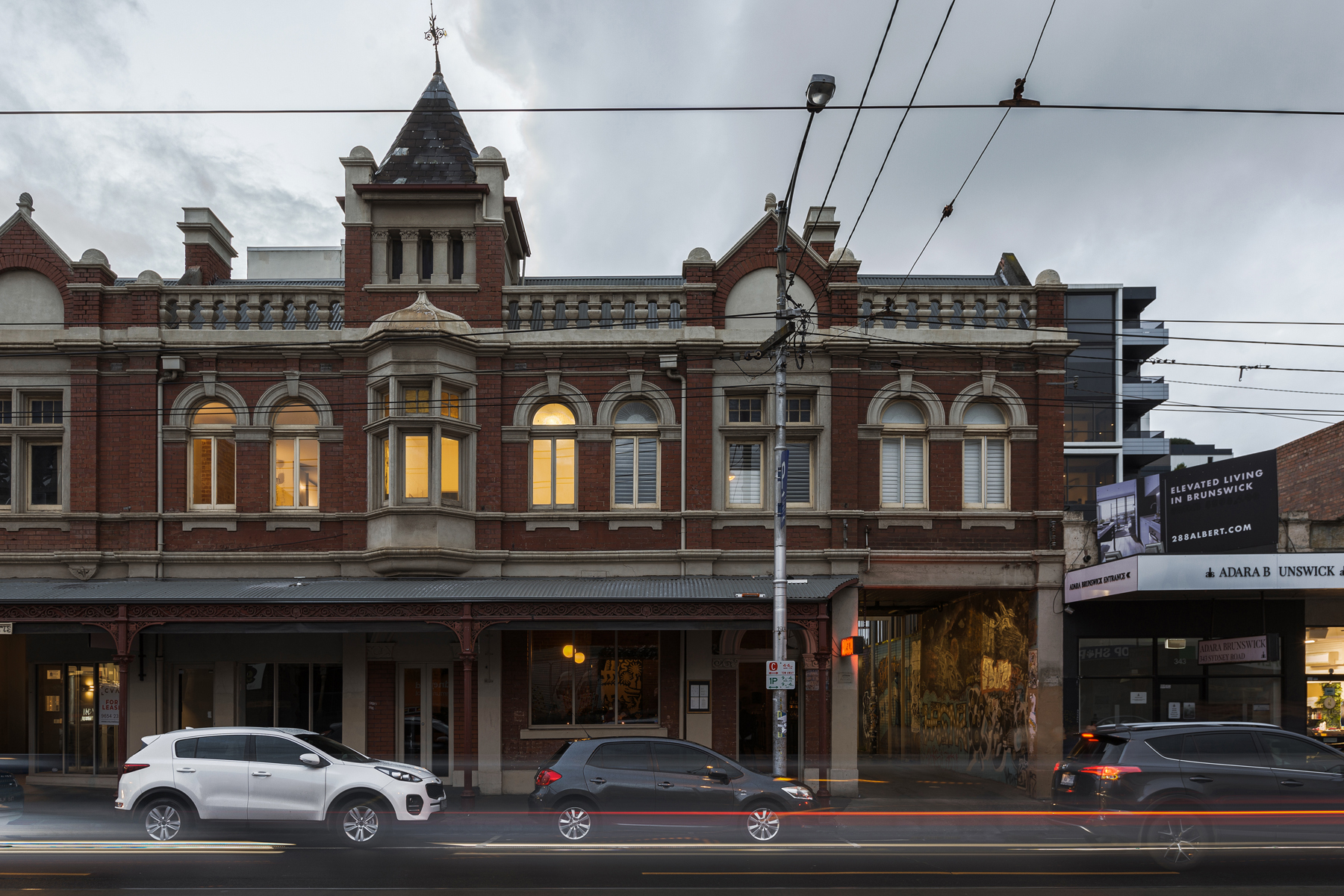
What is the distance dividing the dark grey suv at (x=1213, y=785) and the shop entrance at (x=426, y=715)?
11.2 meters

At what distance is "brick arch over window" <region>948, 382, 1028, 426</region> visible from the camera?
66.6 feet

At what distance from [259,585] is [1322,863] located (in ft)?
52.9

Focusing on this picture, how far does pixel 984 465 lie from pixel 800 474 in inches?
135

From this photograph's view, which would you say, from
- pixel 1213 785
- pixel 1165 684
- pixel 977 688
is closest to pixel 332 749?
pixel 1213 785

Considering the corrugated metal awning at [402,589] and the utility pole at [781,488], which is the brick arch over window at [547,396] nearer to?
the corrugated metal awning at [402,589]

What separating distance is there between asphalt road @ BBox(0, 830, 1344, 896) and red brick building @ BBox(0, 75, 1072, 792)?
615cm

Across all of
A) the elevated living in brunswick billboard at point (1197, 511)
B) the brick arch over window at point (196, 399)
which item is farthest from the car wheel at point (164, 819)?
the elevated living in brunswick billboard at point (1197, 511)

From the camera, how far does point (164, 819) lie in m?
13.7

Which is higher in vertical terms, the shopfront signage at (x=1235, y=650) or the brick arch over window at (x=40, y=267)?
the brick arch over window at (x=40, y=267)

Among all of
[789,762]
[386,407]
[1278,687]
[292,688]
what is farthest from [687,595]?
[1278,687]

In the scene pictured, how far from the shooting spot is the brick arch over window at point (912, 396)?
20250mm

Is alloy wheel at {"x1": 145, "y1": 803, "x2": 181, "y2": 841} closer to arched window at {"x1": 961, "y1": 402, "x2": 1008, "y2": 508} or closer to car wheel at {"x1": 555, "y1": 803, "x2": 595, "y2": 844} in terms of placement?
car wheel at {"x1": 555, "y1": 803, "x2": 595, "y2": 844}

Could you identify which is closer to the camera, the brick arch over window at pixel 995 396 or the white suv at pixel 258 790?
the white suv at pixel 258 790

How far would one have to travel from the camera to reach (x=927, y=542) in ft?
66.0
